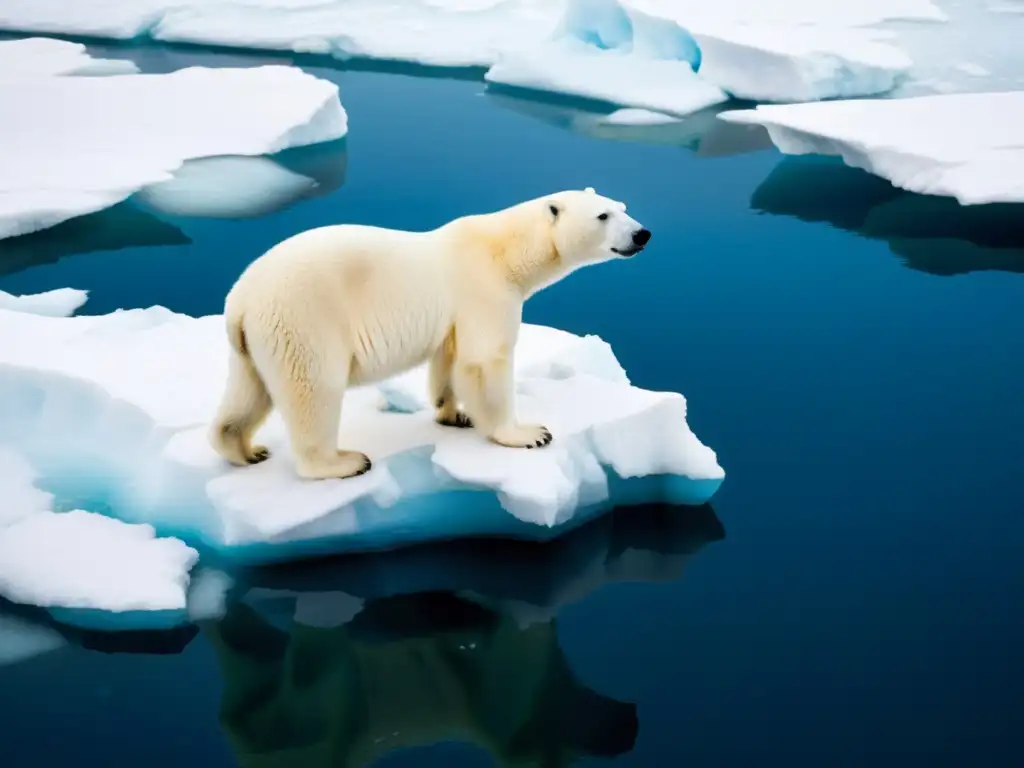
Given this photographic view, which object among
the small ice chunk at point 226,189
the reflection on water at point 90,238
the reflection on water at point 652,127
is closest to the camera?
the reflection on water at point 90,238

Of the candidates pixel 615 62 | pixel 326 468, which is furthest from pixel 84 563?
pixel 615 62

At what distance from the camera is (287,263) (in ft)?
9.09

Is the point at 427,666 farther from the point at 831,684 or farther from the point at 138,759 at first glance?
the point at 831,684

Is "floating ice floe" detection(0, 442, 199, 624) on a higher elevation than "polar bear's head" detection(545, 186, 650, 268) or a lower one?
lower

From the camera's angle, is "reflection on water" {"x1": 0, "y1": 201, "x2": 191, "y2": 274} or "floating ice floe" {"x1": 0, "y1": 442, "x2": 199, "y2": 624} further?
"reflection on water" {"x1": 0, "y1": 201, "x2": 191, "y2": 274}

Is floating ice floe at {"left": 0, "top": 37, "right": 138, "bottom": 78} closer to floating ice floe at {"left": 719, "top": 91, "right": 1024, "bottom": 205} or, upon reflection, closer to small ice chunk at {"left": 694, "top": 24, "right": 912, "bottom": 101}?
small ice chunk at {"left": 694, "top": 24, "right": 912, "bottom": 101}

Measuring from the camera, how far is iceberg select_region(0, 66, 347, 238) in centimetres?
566

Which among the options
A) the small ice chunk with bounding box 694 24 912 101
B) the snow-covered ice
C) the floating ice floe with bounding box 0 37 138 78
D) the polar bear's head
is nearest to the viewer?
the polar bear's head

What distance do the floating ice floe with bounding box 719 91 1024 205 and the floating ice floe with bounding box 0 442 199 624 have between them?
426 centimetres

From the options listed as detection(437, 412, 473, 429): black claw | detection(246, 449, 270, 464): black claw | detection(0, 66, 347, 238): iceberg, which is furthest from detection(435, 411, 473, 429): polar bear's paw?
detection(0, 66, 347, 238): iceberg

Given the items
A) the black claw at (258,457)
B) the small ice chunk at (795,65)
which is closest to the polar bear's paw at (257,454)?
the black claw at (258,457)

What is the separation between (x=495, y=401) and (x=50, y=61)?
285 inches

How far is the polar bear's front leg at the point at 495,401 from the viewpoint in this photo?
300cm

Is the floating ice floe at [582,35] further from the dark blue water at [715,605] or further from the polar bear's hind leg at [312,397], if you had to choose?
the polar bear's hind leg at [312,397]
